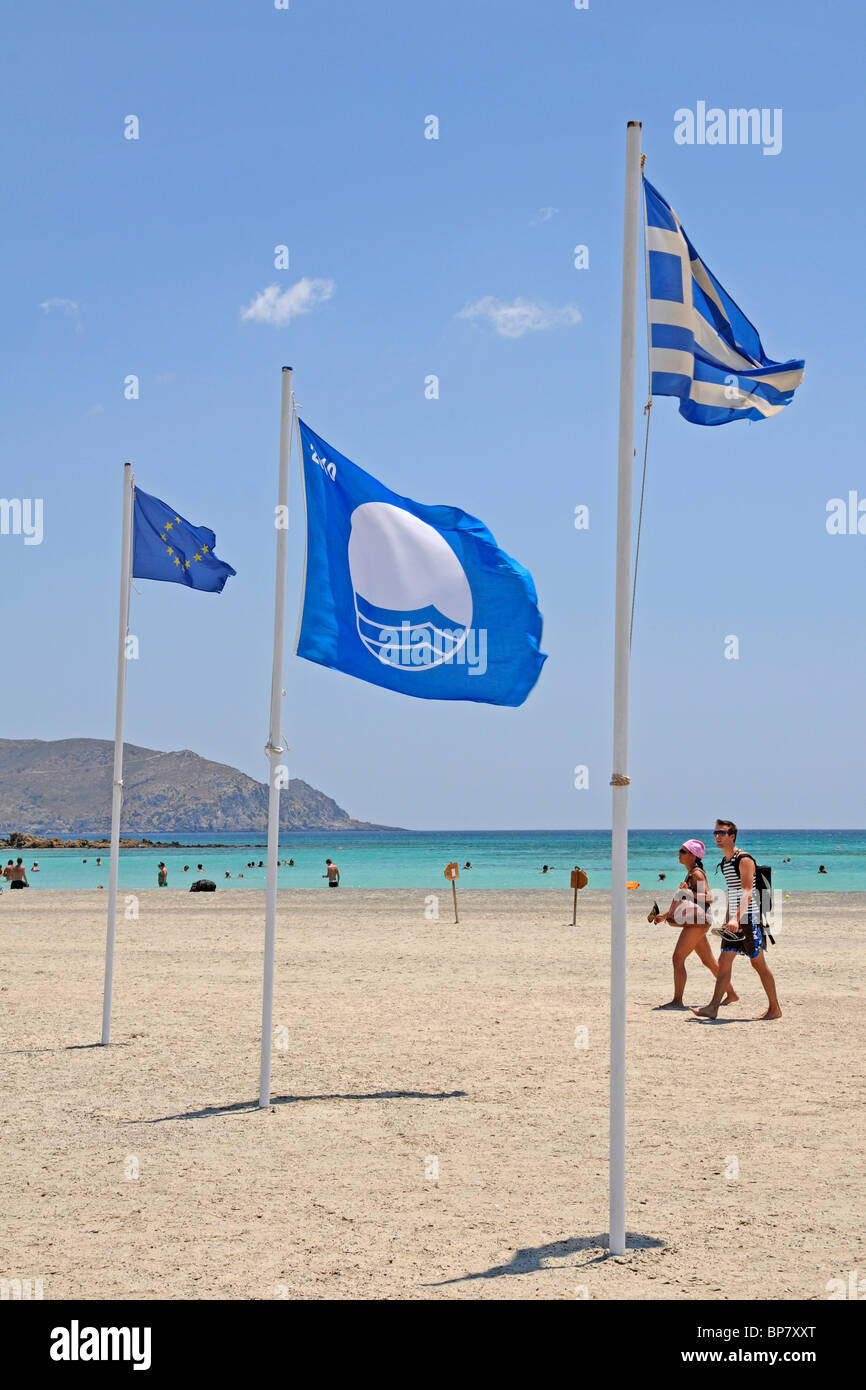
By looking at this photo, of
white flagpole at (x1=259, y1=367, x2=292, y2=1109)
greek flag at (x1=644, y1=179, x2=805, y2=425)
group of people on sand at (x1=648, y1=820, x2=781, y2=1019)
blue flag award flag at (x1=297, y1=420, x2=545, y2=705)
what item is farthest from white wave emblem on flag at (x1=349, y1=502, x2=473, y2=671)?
group of people on sand at (x1=648, y1=820, x2=781, y2=1019)

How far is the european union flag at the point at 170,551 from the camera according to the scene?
39.5ft

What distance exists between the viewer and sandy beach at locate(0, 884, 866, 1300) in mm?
5797

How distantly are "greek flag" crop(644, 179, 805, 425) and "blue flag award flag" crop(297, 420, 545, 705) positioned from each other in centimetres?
214

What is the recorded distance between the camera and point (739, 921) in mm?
12711

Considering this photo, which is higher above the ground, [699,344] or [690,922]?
[699,344]

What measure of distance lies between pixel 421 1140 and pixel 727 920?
5.48 m

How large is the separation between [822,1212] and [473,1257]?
199 centimetres

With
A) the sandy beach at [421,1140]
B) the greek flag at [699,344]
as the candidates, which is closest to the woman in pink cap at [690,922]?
the sandy beach at [421,1140]

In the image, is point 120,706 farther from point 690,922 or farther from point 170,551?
point 690,922

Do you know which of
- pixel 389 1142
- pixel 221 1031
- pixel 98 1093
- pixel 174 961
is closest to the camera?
pixel 389 1142

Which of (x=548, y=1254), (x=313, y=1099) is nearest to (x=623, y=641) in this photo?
(x=548, y=1254)
